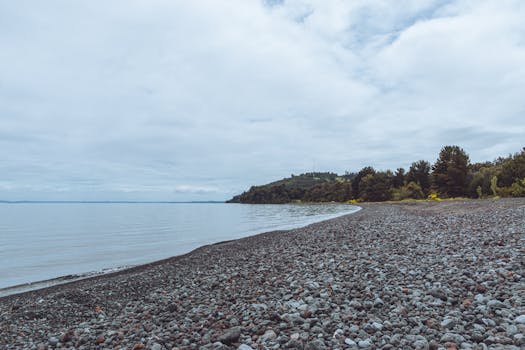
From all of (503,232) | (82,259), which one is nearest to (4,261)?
(82,259)

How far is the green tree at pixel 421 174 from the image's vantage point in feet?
276

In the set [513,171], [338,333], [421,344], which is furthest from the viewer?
[513,171]

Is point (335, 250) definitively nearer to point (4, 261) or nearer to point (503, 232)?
point (503, 232)

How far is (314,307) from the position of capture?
18.4 ft

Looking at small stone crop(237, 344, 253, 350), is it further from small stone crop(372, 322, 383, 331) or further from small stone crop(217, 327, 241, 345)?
small stone crop(372, 322, 383, 331)

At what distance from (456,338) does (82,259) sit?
18.1 m

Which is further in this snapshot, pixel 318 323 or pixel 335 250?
pixel 335 250

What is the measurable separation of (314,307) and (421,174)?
90.0 meters

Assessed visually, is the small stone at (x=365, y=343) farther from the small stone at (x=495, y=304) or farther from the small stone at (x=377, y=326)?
the small stone at (x=495, y=304)

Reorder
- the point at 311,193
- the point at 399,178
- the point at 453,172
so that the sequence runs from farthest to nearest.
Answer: the point at 311,193 < the point at 399,178 < the point at 453,172

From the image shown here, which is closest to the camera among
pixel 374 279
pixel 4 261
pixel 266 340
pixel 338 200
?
pixel 266 340

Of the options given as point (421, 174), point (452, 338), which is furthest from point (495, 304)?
point (421, 174)

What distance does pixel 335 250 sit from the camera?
39.2 feet

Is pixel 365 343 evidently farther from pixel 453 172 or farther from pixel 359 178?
pixel 359 178
